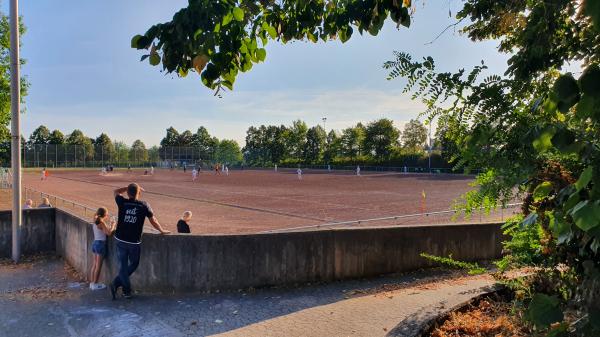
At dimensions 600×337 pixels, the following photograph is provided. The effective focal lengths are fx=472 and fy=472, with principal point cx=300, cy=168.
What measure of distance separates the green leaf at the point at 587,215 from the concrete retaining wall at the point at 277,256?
7456 mm

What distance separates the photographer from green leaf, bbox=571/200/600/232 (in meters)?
1.36

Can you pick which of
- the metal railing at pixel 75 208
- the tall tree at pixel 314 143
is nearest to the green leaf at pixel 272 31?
the metal railing at pixel 75 208

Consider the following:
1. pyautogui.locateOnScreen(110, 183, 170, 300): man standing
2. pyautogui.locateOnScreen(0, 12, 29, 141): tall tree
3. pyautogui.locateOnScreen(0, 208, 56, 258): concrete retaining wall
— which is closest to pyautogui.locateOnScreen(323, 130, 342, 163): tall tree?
pyautogui.locateOnScreen(0, 12, 29, 141): tall tree

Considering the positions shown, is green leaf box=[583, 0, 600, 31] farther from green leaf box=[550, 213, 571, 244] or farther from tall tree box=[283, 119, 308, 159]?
tall tree box=[283, 119, 308, 159]

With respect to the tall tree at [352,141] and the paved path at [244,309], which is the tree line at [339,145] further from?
the paved path at [244,309]

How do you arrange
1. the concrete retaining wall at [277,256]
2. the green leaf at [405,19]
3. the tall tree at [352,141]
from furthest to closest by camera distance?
the tall tree at [352,141], the concrete retaining wall at [277,256], the green leaf at [405,19]

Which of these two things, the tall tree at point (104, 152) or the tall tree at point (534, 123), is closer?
the tall tree at point (534, 123)

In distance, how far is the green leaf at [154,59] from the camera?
8.71ft

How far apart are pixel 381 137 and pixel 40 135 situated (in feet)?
347

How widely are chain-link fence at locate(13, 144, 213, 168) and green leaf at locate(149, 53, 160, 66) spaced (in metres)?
98.1

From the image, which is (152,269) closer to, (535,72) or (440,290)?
(440,290)

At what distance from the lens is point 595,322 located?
64.7 inches

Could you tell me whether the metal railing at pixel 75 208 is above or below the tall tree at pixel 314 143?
below

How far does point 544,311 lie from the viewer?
5.58 ft
